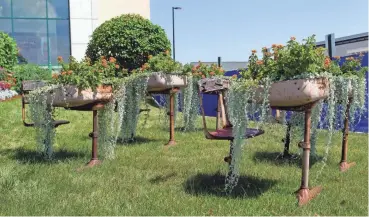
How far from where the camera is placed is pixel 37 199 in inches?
142

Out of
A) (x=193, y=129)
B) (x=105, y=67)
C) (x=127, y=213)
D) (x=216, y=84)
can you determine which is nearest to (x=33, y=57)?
(x=193, y=129)

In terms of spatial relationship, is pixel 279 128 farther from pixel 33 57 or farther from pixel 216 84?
pixel 33 57

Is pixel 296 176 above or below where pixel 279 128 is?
below

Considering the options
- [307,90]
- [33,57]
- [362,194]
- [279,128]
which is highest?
[33,57]

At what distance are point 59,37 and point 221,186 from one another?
649 inches

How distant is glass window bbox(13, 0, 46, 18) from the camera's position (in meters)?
18.5

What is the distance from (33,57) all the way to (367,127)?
14.1 metres

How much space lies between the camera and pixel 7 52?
13789 mm

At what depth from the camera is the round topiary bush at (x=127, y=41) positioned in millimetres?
14711

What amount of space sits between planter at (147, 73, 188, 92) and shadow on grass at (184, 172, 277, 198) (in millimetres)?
Answer: 2434

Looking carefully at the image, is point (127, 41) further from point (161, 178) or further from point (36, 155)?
point (161, 178)

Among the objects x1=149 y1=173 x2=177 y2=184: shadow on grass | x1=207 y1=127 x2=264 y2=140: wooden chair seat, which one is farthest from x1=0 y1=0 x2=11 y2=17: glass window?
x1=207 y1=127 x2=264 y2=140: wooden chair seat

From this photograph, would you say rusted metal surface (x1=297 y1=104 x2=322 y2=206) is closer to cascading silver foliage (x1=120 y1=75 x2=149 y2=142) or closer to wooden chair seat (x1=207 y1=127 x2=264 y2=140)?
wooden chair seat (x1=207 y1=127 x2=264 y2=140)

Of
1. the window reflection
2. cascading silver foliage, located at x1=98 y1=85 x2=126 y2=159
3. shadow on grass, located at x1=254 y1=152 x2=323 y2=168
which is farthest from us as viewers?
the window reflection
